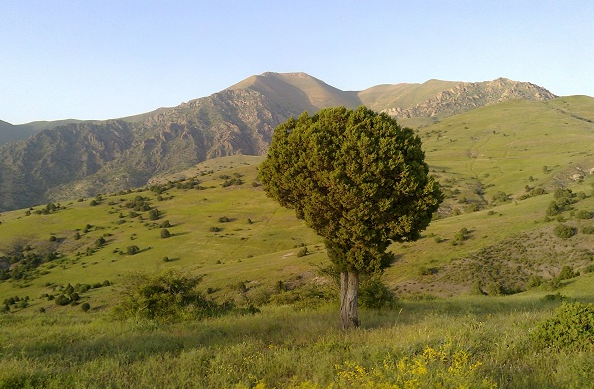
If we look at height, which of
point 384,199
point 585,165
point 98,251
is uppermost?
point 384,199

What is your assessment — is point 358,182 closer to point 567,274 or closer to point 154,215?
point 567,274

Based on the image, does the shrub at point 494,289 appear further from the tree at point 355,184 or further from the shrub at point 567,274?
the tree at point 355,184

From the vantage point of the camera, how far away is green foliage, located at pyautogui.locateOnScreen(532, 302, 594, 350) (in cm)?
894

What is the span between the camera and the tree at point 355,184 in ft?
45.2

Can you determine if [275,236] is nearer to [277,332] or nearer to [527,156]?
[277,332]

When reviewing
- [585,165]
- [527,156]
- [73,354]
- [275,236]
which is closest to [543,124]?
[527,156]

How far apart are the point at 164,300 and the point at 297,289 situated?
25.7 metres

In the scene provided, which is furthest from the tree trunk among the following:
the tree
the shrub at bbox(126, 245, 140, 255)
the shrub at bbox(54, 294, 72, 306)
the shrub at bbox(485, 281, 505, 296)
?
the shrub at bbox(126, 245, 140, 255)

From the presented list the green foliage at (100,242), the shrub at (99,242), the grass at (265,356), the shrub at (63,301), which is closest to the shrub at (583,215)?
the grass at (265,356)

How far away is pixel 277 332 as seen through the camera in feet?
44.0

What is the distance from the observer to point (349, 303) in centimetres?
1519

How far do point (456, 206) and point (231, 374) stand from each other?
10600 cm

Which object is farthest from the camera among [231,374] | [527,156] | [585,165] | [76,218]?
[527,156]

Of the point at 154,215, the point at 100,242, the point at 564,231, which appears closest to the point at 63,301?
the point at 100,242
